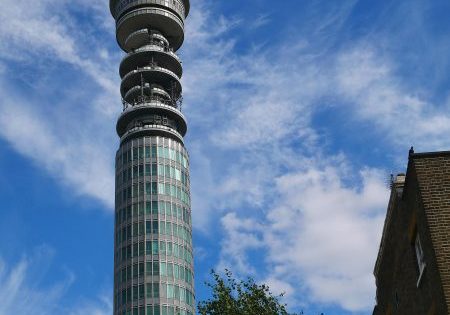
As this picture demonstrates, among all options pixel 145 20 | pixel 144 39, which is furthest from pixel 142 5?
pixel 144 39

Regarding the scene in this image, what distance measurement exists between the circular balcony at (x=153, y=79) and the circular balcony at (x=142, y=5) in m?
13.0

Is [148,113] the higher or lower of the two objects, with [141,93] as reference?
lower

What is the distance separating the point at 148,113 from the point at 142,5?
22.1 m

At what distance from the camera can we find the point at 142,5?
5728 inches

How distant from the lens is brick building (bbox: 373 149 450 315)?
25172 millimetres

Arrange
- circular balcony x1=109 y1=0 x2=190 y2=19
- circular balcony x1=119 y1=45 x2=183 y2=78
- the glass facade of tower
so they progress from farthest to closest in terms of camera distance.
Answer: circular balcony x1=109 y1=0 x2=190 y2=19 → circular balcony x1=119 y1=45 x2=183 y2=78 → the glass facade of tower

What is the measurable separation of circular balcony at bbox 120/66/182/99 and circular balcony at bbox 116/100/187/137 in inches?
166

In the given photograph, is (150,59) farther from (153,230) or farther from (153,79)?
(153,230)

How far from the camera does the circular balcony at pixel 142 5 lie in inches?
5733

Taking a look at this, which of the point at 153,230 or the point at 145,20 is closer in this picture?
the point at 153,230

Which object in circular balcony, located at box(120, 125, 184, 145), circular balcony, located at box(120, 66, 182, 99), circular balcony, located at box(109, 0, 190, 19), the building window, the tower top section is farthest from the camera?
circular balcony, located at box(109, 0, 190, 19)

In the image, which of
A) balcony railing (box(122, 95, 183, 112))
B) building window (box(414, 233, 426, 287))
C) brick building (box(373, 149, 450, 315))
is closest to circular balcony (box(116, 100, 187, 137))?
balcony railing (box(122, 95, 183, 112))

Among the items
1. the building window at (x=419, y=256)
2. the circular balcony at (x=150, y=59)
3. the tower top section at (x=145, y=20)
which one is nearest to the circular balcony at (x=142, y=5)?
the tower top section at (x=145, y=20)

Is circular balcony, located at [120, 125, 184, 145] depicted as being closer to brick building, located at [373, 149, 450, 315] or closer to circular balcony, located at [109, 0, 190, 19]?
circular balcony, located at [109, 0, 190, 19]
